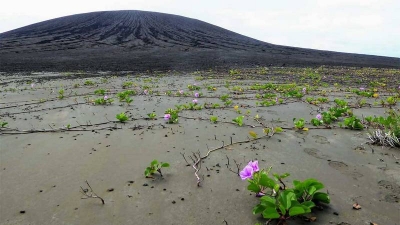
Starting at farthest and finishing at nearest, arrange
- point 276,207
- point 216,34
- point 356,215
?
point 216,34
point 356,215
point 276,207

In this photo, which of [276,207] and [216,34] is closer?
[276,207]

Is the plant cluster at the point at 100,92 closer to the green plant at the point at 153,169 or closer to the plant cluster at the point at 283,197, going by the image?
the green plant at the point at 153,169

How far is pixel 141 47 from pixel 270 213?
31.2 metres

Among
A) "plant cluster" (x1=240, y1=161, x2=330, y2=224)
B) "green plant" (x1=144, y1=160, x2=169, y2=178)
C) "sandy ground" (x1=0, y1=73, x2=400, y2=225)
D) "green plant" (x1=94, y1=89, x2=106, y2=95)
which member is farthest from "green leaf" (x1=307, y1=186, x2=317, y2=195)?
"green plant" (x1=94, y1=89, x2=106, y2=95)

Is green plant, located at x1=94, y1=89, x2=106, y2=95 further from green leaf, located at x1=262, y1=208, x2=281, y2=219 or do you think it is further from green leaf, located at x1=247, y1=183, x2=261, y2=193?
green leaf, located at x1=262, y1=208, x2=281, y2=219

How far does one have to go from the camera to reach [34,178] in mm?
2936

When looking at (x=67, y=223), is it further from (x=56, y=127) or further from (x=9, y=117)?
(x=9, y=117)

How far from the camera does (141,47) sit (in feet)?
104

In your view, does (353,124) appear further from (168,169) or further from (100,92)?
(100,92)

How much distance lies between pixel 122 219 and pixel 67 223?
1.28 ft

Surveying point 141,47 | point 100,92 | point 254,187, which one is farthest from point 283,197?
point 141,47

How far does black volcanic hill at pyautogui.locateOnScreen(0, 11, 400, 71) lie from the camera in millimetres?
23047

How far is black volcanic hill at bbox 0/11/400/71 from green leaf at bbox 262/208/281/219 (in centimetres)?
1839

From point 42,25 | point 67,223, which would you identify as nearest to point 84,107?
point 67,223
